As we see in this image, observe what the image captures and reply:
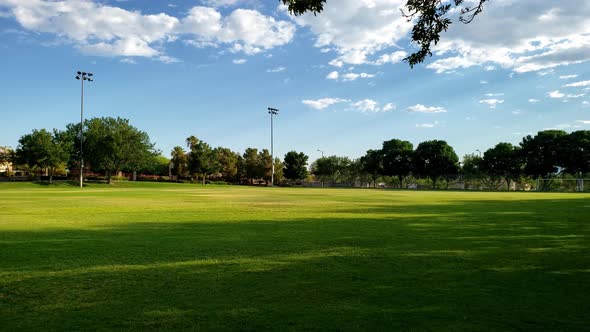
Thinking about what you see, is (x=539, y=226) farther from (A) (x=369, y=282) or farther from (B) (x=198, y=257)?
(B) (x=198, y=257)

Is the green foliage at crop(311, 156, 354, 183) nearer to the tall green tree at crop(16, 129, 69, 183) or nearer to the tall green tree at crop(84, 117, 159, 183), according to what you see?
the tall green tree at crop(84, 117, 159, 183)

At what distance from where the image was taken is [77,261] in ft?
29.9

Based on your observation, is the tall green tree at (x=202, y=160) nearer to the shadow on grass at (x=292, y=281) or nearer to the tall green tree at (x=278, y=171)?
the tall green tree at (x=278, y=171)

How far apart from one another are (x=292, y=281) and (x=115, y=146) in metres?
87.7

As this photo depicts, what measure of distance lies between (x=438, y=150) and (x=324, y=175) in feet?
129

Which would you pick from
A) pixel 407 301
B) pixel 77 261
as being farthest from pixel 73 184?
pixel 407 301

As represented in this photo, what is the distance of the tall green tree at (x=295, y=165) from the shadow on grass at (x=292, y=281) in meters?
125

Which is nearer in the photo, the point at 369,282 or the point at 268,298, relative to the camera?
the point at 268,298

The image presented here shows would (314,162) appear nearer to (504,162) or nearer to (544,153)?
(504,162)

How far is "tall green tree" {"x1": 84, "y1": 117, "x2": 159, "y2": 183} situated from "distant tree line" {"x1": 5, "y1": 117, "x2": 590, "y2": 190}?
189 millimetres

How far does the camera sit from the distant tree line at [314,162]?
89.4 metres

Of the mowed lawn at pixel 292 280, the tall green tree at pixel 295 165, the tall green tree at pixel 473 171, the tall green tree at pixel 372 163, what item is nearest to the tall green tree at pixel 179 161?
the tall green tree at pixel 295 165

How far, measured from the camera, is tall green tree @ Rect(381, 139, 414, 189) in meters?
124

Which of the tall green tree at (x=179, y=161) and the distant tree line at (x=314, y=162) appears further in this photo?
the tall green tree at (x=179, y=161)
